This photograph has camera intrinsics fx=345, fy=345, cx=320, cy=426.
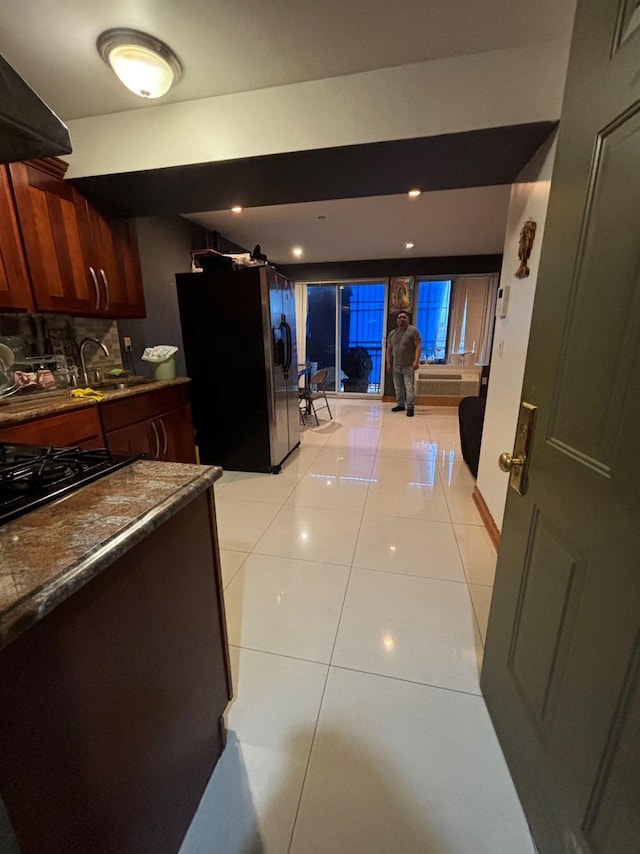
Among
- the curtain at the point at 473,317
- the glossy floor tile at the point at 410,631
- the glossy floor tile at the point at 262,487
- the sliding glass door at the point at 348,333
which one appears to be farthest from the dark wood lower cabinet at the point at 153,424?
the curtain at the point at 473,317

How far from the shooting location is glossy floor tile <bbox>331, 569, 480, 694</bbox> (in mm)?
1338

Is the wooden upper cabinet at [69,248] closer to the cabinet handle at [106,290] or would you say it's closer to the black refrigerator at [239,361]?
the cabinet handle at [106,290]

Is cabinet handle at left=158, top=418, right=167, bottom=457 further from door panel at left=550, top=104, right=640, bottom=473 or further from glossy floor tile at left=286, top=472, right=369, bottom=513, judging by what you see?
door panel at left=550, top=104, right=640, bottom=473

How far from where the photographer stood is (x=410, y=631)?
1509mm

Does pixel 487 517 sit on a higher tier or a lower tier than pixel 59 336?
A: lower

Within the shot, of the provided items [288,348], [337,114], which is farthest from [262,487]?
[337,114]

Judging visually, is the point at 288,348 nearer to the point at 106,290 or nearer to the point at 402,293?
the point at 106,290

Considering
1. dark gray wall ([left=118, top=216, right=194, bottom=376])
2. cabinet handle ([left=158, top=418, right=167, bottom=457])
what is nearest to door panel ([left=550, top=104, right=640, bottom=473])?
cabinet handle ([left=158, top=418, right=167, bottom=457])

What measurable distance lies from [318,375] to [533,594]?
410cm

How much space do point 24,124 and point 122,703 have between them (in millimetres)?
1172

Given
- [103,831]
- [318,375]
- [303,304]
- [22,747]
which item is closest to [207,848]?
[103,831]

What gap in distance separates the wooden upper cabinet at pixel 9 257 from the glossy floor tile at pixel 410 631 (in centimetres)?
234

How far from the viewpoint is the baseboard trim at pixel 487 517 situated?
6.97 ft

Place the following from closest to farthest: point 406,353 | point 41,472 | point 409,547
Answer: point 41,472 < point 409,547 < point 406,353
